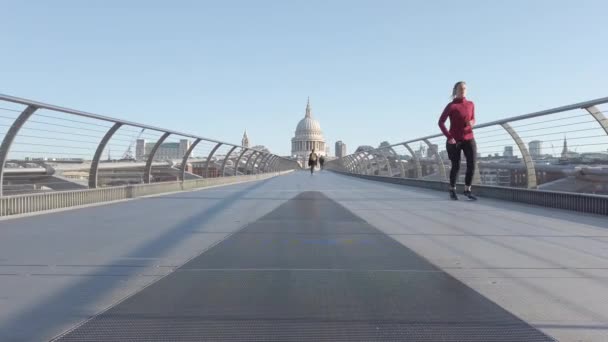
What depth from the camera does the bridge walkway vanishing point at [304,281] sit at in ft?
7.06

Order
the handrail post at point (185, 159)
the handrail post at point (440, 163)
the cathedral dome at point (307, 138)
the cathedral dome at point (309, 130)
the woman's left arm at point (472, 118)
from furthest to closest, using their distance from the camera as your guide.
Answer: the cathedral dome at point (309, 130)
the cathedral dome at point (307, 138)
the handrail post at point (185, 159)
the handrail post at point (440, 163)
the woman's left arm at point (472, 118)

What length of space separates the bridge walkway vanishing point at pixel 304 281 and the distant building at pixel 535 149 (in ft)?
7.36

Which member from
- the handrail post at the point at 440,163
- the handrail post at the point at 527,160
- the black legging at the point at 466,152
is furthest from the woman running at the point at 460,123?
the handrail post at the point at 440,163

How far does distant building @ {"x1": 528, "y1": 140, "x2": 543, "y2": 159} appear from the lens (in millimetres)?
7555

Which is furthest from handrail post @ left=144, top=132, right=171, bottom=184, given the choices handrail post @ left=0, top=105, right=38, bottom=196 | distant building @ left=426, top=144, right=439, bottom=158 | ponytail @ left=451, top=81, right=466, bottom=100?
distant building @ left=426, top=144, right=439, bottom=158

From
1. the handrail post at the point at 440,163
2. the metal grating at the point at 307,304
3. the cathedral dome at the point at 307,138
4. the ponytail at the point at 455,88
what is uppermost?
the cathedral dome at the point at 307,138

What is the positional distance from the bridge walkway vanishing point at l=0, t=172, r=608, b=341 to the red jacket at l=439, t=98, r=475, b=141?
8.76ft

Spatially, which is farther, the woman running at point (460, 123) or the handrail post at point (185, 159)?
the handrail post at point (185, 159)

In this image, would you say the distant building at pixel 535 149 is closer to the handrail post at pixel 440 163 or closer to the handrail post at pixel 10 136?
the handrail post at pixel 440 163

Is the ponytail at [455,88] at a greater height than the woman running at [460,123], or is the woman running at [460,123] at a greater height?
the ponytail at [455,88]

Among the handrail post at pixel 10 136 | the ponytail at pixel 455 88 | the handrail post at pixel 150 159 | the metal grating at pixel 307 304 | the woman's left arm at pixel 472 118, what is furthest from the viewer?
the handrail post at pixel 150 159

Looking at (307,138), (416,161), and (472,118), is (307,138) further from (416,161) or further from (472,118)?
(472,118)

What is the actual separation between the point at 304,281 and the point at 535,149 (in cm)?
615

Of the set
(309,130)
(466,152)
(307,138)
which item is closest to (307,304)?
(466,152)
